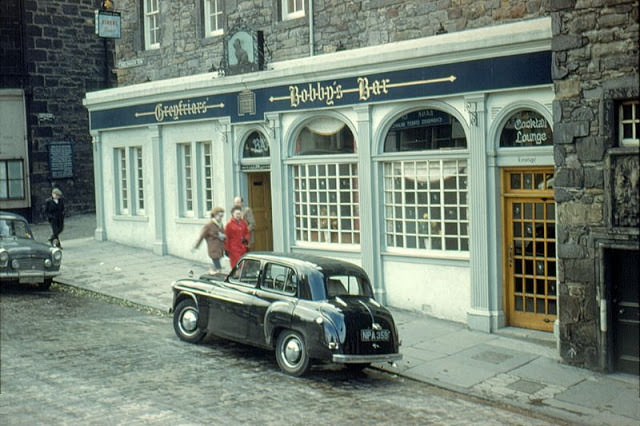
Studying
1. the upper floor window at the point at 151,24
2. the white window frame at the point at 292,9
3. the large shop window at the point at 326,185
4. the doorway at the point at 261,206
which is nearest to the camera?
the large shop window at the point at 326,185

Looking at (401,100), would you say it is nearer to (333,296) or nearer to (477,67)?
(477,67)

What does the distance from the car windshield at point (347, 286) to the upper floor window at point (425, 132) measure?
387cm

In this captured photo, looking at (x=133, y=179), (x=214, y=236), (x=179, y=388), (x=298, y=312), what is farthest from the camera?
(x=133, y=179)

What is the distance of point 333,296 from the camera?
10.8 metres

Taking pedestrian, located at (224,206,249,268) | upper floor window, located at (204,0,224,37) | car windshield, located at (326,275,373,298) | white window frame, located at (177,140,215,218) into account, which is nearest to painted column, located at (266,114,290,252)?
pedestrian, located at (224,206,249,268)

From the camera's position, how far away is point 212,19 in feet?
65.8

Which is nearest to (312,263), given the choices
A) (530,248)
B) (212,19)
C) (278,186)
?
(530,248)

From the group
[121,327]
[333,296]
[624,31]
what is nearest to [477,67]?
[624,31]

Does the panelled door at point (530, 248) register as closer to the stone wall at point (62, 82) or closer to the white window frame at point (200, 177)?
the white window frame at point (200, 177)

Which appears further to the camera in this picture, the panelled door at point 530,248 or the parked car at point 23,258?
the parked car at point 23,258

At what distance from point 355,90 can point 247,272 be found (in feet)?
17.0

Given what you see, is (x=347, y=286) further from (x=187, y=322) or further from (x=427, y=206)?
(x=427, y=206)

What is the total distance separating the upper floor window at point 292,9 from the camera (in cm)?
1779

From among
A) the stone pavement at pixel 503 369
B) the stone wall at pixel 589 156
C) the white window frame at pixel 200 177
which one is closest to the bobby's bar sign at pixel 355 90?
the white window frame at pixel 200 177
